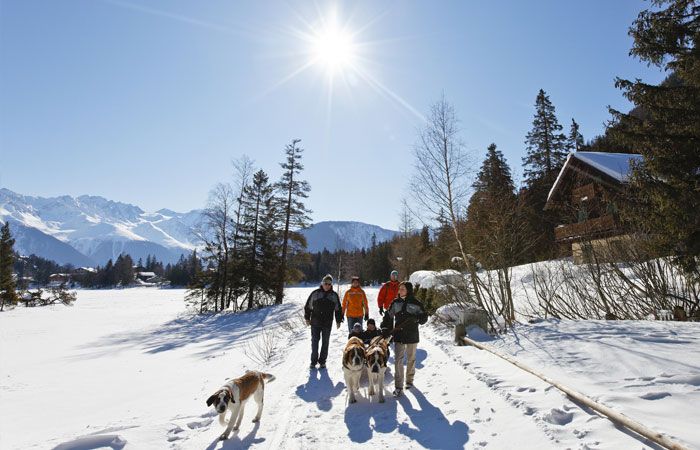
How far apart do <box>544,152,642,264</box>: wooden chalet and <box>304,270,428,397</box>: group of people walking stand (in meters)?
6.47

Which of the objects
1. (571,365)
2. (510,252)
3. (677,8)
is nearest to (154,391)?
(571,365)

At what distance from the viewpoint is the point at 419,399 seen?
640 centimetres

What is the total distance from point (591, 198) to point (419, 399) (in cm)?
1510

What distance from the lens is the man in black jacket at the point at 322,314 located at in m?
8.61

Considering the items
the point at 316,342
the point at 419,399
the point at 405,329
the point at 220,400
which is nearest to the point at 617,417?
the point at 419,399

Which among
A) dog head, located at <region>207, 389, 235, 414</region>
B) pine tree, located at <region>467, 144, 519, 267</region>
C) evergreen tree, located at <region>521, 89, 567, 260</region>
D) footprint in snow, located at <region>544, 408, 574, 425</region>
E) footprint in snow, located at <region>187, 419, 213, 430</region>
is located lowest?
footprint in snow, located at <region>187, 419, 213, 430</region>

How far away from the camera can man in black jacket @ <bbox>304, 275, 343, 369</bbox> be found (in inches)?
339

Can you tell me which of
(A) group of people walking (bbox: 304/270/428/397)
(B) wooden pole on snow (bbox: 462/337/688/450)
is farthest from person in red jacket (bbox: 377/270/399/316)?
(B) wooden pole on snow (bbox: 462/337/688/450)

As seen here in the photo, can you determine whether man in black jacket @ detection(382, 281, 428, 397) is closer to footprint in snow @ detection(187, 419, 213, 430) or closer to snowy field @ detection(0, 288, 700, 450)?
snowy field @ detection(0, 288, 700, 450)

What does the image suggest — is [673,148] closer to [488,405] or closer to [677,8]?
[677,8]

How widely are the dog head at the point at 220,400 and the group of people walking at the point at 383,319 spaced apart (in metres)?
2.96

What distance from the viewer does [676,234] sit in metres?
8.38

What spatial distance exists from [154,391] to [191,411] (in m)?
3.23

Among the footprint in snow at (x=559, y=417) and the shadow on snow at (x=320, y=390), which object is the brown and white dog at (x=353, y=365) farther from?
the footprint in snow at (x=559, y=417)
